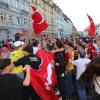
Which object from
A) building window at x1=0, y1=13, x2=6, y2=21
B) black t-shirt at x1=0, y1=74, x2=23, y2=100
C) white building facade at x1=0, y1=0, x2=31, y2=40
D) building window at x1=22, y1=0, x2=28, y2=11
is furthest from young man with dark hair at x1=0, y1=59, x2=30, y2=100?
building window at x1=22, y1=0, x2=28, y2=11

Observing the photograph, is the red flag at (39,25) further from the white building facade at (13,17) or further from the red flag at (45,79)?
the white building facade at (13,17)

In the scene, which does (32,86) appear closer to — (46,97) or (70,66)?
(46,97)

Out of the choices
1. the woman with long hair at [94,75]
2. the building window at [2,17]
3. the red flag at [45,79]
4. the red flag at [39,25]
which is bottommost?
the red flag at [45,79]

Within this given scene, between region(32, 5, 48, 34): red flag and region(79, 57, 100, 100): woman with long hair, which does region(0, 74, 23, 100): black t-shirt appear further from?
region(32, 5, 48, 34): red flag

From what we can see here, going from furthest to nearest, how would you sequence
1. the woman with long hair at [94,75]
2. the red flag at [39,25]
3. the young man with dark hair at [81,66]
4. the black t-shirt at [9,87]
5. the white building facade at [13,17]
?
the white building facade at [13,17] → the red flag at [39,25] → the young man with dark hair at [81,66] → the black t-shirt at [9,87] → the woman with long hair at [94,75]

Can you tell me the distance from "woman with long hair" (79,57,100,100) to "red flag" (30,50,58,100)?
2.96 metres

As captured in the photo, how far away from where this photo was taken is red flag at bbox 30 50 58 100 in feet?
A: 23.4

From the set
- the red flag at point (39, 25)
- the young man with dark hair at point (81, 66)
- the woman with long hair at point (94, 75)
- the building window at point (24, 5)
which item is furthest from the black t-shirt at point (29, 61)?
the building window at point (24, 5)

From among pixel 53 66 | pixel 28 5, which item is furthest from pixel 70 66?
pixel 28 5

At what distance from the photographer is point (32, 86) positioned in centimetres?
704

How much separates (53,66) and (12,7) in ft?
144

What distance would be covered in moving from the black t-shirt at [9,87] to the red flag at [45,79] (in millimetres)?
2034

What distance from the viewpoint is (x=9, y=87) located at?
4922mm

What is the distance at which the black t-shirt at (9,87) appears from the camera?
16.2ft
